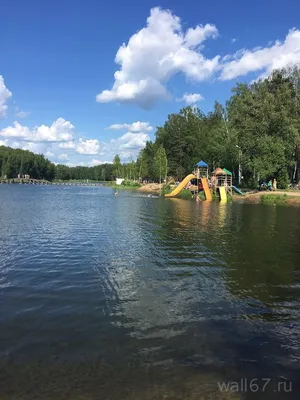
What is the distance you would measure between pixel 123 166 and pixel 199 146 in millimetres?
77484

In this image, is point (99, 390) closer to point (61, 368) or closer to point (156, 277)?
point (61, 368)

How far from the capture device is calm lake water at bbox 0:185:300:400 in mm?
5562

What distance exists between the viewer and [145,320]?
793 cm

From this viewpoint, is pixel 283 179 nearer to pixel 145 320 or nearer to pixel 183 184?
pixel 183 184

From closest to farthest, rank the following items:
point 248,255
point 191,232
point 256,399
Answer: point 256,399 < point 248,255 < point 191,232

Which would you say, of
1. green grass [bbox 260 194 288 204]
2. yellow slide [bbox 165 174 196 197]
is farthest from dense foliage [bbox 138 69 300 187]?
yellow slide [bbox 165 174 196 197]

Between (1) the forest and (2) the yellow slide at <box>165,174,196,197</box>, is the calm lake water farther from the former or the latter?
(2) the yellow slide at <box>165,174,196,197</box>

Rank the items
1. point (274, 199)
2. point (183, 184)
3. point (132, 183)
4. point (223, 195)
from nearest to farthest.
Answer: point (274, 199), point (223, 195), point (183, 184), point (132, 183)

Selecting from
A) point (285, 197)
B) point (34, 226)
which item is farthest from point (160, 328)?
point (285, 197)

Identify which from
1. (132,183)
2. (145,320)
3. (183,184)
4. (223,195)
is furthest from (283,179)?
(132,183)

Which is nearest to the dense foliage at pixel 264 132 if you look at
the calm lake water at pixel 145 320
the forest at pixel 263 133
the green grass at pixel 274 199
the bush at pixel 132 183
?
the forest at pixel 263 133

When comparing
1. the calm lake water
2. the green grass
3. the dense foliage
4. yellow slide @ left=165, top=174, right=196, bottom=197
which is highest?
the dense foliage

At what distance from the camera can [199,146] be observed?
89.6 m

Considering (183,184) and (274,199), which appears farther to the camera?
(183,184)
